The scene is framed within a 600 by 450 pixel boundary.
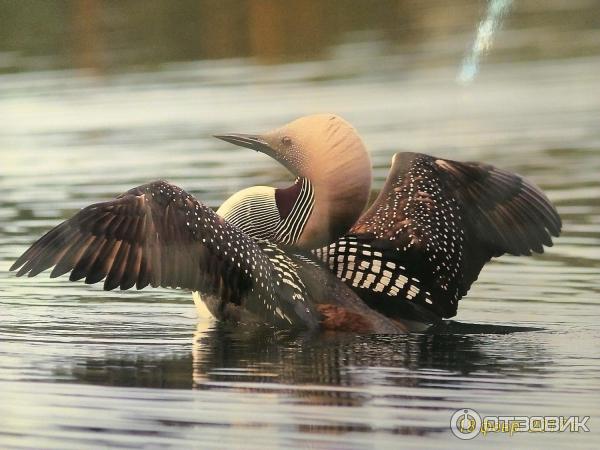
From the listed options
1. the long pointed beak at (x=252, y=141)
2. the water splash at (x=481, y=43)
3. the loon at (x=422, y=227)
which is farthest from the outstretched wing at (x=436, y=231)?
the water splash at (x=481, y=43)

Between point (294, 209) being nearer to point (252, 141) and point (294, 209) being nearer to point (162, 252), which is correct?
point (252, 141)

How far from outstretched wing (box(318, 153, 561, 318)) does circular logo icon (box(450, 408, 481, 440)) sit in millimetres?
1350

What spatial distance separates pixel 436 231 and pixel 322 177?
40 centimetres

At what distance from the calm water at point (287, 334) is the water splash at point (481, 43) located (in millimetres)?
107

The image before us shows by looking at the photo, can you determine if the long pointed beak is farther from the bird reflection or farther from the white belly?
the bird reflection

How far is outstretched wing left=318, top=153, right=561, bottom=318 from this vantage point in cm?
548

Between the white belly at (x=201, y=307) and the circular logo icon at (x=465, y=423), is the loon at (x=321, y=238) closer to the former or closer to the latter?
the white belly at (x=201, y=307)

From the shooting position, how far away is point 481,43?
1089 centimetres

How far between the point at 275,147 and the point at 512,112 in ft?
13.3

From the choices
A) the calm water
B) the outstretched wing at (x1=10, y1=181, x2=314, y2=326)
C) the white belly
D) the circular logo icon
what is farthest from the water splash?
the circular logo icon

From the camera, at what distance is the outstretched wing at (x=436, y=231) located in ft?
18.0

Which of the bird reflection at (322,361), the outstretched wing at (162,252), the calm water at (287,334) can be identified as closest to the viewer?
the calm water at (287,334)
